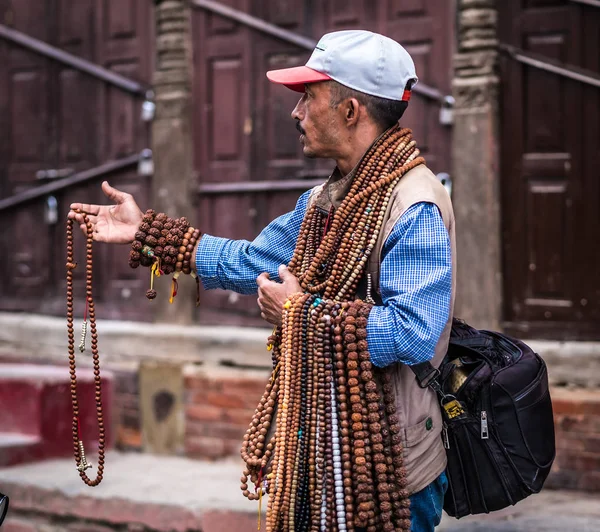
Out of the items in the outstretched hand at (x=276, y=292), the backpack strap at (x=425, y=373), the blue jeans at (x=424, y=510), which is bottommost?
the blue jeans at (x=424, y=510)

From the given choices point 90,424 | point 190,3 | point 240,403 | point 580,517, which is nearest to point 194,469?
point 240,403

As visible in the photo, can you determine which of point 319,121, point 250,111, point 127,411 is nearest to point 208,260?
point 319,121

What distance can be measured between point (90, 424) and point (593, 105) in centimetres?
392

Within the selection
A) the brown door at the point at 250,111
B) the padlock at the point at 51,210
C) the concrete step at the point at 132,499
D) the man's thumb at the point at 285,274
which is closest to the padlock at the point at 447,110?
the brown door at the point at 250,111

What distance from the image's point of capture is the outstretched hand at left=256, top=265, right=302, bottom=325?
2824mm

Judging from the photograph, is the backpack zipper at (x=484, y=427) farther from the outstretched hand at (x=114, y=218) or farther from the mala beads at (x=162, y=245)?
the outstretched hand at (x=114, y=218)

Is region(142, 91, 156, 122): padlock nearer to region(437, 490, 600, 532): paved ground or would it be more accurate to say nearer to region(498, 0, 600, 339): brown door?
region(498, 0, 600, 339): brown door

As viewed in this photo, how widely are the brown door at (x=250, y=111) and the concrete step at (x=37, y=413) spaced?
3.43ft

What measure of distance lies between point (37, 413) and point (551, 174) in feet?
11.8

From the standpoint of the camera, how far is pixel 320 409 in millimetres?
2717

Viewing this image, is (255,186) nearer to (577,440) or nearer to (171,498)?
(171,498)

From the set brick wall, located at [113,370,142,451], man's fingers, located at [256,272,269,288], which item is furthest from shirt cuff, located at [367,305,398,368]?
brick wall, located at [113,370,142,451]

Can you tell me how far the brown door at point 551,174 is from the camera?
5715mm

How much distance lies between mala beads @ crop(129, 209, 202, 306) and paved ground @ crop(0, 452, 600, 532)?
2.43 meters
